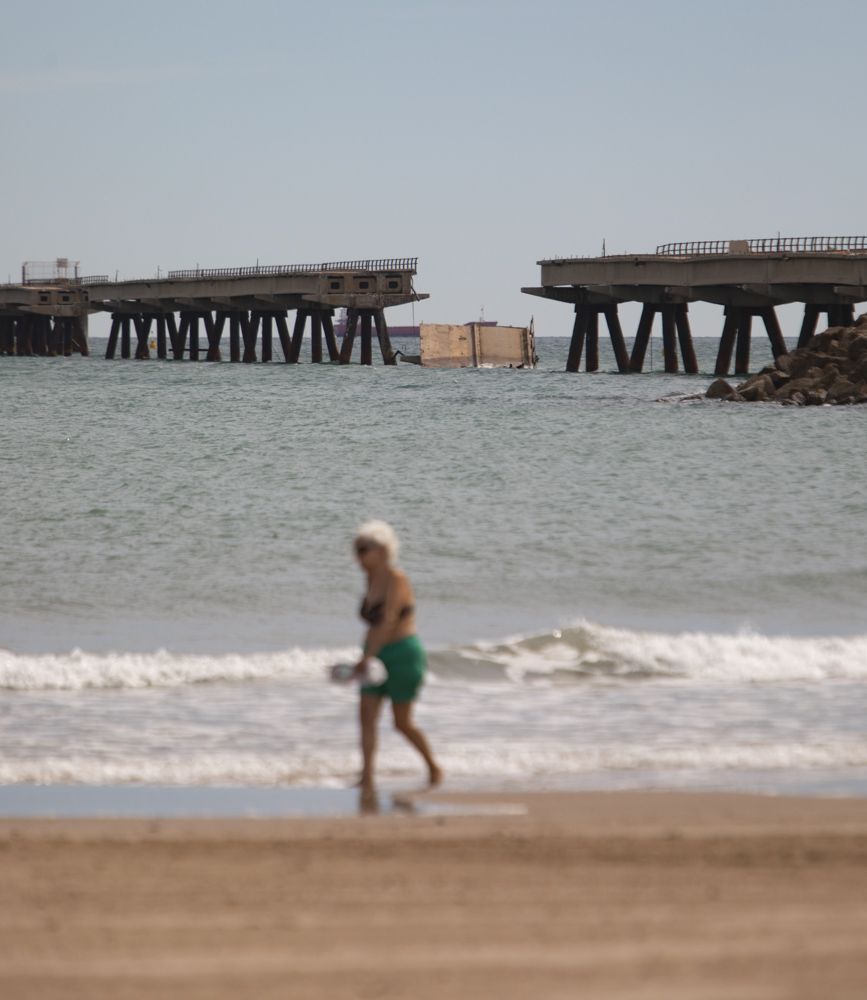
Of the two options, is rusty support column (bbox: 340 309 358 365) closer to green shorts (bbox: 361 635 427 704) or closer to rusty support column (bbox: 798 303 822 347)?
rusty support column (bbox: 798 303 822 347)

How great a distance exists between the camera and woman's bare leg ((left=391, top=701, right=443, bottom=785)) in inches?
285

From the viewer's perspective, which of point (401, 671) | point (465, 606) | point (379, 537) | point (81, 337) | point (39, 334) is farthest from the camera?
point (39, 334)

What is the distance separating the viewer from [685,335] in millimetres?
61969

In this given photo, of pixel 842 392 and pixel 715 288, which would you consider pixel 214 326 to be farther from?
pixel 842 392

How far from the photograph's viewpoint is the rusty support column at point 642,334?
60.5 m

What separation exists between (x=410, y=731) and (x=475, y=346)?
258ft

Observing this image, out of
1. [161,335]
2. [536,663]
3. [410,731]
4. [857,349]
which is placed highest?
[161,335]

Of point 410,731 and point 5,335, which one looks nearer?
point 410,731

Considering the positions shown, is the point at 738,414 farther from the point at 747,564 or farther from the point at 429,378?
the point at 429,378

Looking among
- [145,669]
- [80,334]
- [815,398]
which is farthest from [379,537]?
[80,334]

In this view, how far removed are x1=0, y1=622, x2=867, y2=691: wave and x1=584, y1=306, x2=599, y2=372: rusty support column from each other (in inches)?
2132

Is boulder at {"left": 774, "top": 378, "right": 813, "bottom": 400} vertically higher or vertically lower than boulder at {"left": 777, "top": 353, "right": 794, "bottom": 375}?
lower

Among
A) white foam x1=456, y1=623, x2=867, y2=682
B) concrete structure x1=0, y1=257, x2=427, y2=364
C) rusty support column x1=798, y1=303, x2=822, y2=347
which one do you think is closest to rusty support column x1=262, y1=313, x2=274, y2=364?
concrete structure x1=0, y1=257, x2=427, y2=364

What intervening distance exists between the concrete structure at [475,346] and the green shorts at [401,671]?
76061 mm
